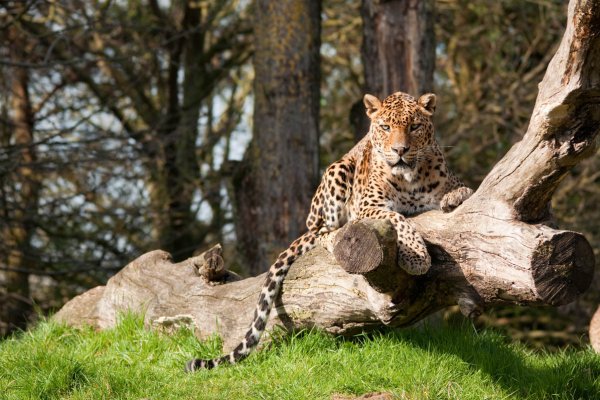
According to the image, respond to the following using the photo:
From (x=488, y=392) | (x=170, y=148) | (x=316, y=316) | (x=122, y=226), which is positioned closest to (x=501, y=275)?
(x=488, y=392)

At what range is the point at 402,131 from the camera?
6848mm

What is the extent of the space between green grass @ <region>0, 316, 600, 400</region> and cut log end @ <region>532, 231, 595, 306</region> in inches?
53.1

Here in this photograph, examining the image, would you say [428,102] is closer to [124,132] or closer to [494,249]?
[494,249]

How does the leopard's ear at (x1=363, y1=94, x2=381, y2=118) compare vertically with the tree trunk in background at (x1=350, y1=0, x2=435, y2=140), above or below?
below

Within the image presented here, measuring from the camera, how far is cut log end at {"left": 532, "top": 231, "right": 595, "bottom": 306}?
213 inches

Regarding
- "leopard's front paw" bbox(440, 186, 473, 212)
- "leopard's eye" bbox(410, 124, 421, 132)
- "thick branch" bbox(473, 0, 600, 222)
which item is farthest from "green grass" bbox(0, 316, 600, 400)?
"leopard's eye" bbox(410, 124, 421, 132)

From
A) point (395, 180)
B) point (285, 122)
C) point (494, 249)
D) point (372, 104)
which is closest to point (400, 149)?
point (395, 180)

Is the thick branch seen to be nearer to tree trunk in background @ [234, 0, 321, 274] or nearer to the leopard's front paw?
the leopard's front paw

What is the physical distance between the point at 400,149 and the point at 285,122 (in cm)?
457

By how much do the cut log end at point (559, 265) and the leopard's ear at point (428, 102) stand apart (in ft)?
6.89

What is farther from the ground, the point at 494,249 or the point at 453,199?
the point at 453,199

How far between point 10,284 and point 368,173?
26.3 ft

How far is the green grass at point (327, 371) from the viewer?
6570 millimetres

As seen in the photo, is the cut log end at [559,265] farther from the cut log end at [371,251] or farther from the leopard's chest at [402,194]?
the leopard's chest at [402,194]
